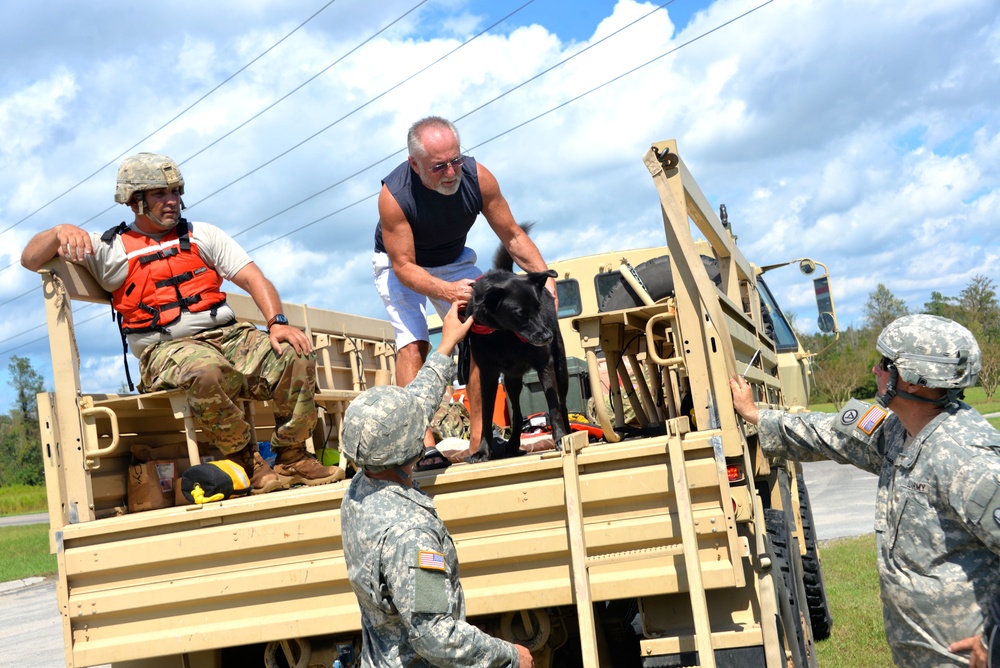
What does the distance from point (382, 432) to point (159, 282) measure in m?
2.04

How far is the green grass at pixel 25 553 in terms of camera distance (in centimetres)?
1598

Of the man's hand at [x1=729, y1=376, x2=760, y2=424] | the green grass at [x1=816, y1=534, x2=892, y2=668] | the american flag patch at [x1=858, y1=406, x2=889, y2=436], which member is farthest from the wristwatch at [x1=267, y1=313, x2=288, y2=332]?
the green grass at [x1=816, y1=534, x2=892, y2=668]

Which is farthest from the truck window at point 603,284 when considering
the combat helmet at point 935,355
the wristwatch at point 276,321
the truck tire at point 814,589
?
the combat helmet at point 935,355

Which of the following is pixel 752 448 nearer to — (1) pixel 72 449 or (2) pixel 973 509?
(2) pixel 973 509

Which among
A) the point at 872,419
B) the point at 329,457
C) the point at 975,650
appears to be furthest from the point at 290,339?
the point at 975,650

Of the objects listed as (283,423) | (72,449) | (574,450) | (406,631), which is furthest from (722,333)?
(72,449)

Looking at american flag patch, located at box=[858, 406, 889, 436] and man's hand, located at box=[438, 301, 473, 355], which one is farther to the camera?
man's hand, located at box=[438, 301, 473, 355]

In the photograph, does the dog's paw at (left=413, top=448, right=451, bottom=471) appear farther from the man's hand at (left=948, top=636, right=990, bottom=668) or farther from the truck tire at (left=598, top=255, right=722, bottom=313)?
the truck tire at (left=598, top=255, right=722, bottom=313)

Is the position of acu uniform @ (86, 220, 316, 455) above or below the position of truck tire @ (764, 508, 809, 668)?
above

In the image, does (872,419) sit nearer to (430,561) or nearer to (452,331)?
(430,561)

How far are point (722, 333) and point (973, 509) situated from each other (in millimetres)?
1135

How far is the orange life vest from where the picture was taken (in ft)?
13.6

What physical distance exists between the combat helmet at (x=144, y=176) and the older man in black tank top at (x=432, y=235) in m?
0.93

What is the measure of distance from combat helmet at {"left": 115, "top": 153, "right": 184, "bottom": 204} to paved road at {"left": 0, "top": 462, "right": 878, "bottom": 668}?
567 centimetres
